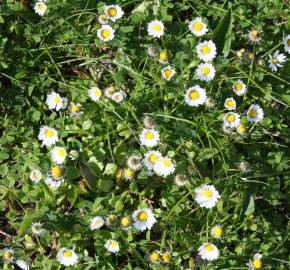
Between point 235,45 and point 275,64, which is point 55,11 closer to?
point 235,45

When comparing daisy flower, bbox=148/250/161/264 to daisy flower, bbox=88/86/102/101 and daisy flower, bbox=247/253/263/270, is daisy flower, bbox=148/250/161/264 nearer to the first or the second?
daisy flower, bbox=247/253/263/270

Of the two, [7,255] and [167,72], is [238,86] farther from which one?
[7,255]

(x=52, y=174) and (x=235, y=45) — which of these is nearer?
(x=52, y=174)

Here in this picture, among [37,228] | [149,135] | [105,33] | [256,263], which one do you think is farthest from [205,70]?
[37,228]

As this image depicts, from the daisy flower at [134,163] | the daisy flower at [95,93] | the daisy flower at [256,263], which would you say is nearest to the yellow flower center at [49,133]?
the daisy flower at [95,93]

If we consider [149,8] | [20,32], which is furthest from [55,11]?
[149,8]

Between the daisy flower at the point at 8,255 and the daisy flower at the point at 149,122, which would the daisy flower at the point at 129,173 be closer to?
the daisy flower at the point at 149,122

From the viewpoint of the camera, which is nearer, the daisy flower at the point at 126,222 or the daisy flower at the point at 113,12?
the daisy flower at the point at 126,222
